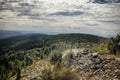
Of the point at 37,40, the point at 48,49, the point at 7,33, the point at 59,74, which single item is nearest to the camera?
the point at 59,74

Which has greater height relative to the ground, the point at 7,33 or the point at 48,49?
the point at 7,33

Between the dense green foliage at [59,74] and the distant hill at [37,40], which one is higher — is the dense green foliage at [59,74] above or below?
below

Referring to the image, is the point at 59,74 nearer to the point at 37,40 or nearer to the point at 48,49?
the point at 48,49

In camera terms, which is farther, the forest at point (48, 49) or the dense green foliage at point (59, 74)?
the forest at point (48, 49)

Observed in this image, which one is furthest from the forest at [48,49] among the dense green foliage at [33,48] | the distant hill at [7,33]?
the distant hill at [7,33]

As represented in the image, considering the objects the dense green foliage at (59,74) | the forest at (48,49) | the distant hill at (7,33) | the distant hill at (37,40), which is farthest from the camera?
the distant hill at (7,33)

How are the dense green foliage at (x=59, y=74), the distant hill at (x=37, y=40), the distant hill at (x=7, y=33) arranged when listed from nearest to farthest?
the dense green foliage at (x=59, y=74) < the distant hill at (x=37, y=40) < the distant hill at (x=7, y=33)

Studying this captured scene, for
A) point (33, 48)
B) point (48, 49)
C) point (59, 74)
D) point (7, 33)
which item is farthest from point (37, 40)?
point (59, 74)

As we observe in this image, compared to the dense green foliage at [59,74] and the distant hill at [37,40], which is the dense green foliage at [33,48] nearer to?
the distant hill at [37,40]

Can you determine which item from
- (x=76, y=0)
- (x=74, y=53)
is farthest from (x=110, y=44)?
(x=76, y=0)
